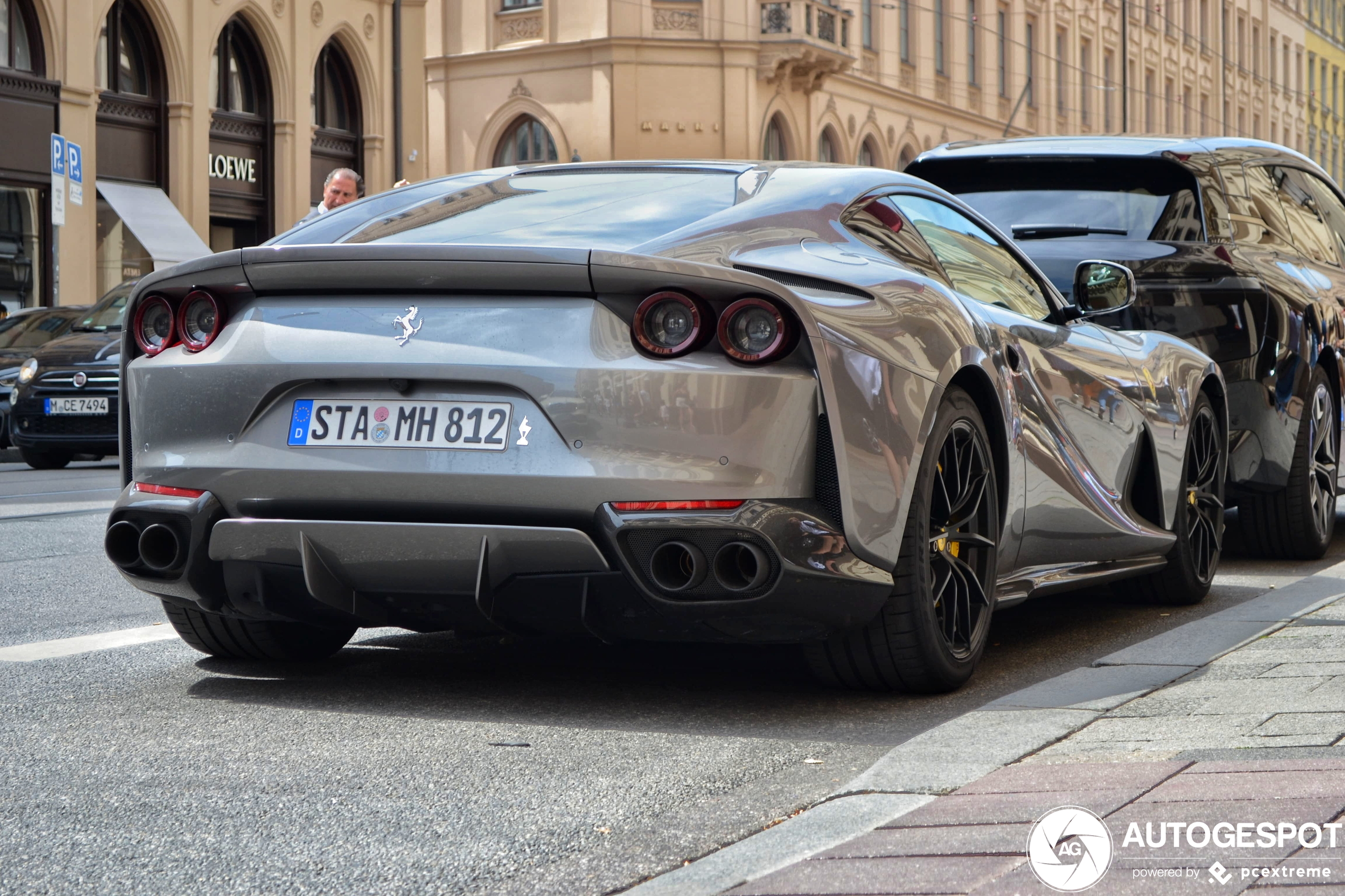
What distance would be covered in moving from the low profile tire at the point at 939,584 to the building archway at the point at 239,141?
2486 centimetres

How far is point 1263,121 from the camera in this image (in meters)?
80.6

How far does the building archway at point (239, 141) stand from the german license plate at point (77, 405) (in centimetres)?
1377

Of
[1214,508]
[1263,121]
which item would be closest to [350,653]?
[1214,508]

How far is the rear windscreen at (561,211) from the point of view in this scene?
4.35 m

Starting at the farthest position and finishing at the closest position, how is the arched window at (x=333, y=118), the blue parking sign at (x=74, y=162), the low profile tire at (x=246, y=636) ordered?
the arched window at (x=333, y=118) < the blue parking sign at (x=74, y=162) < the low profile tire at (x=246, y=636)

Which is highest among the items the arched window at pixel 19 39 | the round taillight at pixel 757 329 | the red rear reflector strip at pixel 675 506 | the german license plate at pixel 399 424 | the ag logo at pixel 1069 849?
the arched window at pixel 19 39

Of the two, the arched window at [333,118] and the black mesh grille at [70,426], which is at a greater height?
the arched window at [333,118]

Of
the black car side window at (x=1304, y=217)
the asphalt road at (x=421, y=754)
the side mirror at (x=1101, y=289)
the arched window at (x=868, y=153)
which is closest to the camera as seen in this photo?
the asphalt road at (x=421, y=754)

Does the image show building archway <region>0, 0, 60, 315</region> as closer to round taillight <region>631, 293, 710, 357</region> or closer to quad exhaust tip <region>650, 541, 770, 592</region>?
round taillight <region>631, 293, 710, 357</region>

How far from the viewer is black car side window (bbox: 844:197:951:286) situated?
15.4 feet

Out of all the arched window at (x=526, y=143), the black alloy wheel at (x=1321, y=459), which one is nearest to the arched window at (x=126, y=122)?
the arched window at (x=526, y=143)

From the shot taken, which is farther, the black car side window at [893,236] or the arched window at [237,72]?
the arched window at [237,72]

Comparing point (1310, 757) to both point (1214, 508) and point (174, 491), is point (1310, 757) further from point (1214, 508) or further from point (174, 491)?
point (1214, 508)

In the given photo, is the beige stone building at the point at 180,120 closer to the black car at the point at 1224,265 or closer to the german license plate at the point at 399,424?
the black car at the point at 1224,265
